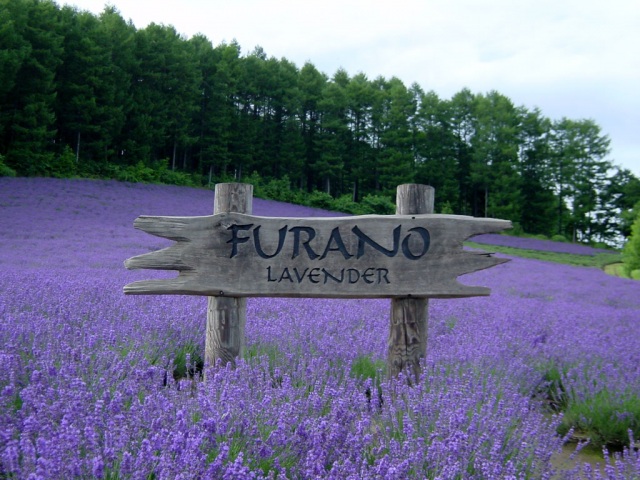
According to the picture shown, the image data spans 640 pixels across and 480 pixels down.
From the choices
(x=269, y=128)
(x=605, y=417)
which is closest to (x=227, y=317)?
(x=605, y=417)

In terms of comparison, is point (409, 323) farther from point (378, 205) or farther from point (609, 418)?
point (378, 205)

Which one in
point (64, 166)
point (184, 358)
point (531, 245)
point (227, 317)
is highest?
point (64, 166)

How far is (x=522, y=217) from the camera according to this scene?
40125 millimetres

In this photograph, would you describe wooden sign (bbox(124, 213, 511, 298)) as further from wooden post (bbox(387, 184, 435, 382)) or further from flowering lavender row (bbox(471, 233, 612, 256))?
flowering lavender row (bbox(471, 233, 612, 256))

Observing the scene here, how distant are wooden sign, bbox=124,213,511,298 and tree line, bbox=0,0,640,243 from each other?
20.3 metres

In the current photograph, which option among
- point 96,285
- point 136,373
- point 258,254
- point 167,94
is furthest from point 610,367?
point 167,94

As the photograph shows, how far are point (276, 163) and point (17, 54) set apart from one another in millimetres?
16335

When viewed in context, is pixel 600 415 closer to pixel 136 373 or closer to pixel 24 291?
pixel 136 373

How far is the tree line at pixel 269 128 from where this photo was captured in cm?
2403

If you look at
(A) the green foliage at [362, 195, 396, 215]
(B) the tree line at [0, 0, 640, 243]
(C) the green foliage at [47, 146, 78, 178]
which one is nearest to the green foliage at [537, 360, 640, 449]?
(B) the tree line at [0, 0, 640, 243]

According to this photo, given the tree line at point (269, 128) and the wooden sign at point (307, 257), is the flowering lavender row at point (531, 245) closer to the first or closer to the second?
the tree line at point (269, 128)

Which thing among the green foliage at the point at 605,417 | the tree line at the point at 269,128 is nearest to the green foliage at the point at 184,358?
the green foliage at the point at 605,417

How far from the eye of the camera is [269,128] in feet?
115

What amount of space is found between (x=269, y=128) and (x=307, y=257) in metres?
33.3
